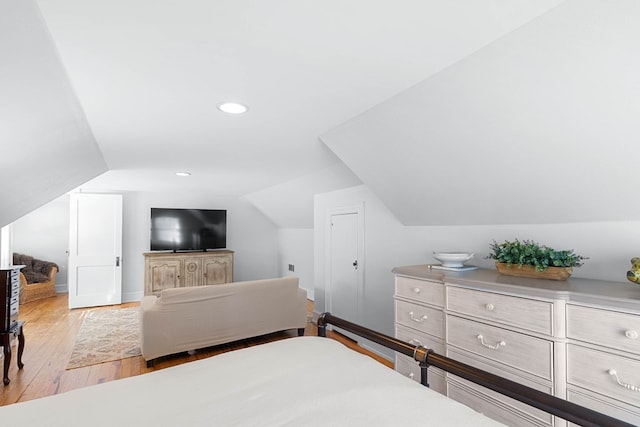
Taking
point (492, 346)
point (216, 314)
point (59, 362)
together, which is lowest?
point (59, 362)

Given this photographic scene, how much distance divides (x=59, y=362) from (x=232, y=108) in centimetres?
348

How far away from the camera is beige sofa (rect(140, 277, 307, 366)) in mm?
3568

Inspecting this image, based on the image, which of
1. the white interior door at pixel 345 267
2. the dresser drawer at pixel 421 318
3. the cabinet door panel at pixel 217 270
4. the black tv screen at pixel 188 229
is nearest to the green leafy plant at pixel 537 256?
the dresser drawer at pixel 421 318

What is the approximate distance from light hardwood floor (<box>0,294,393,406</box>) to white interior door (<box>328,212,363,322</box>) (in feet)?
1.30

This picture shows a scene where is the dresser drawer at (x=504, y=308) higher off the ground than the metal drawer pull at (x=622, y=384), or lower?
higher

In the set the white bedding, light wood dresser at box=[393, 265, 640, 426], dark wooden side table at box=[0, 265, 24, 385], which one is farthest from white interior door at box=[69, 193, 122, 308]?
light wood dresser at box=[393, 265, 640, 426]

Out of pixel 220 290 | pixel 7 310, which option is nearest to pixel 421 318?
pixel 220 290

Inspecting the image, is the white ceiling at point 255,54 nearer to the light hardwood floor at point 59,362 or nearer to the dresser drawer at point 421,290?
the dresser drawer at point 421,290

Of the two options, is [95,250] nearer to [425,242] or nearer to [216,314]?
[216,314]

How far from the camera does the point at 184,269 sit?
6.40 m

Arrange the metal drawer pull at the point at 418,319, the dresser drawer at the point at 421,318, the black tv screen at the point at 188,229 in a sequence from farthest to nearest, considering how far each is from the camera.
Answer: the black tv screen at the point at 188,229 → the metal drawer pull at the point at 418,319 → the dresser drawer at the point at 421,318

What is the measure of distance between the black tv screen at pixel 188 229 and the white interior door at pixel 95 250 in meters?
0.65

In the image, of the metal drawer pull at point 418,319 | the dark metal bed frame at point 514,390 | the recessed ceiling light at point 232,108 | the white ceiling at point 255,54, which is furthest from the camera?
the metal drawer pull at point 418,319

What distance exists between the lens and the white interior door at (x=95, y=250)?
5875 millimetres
